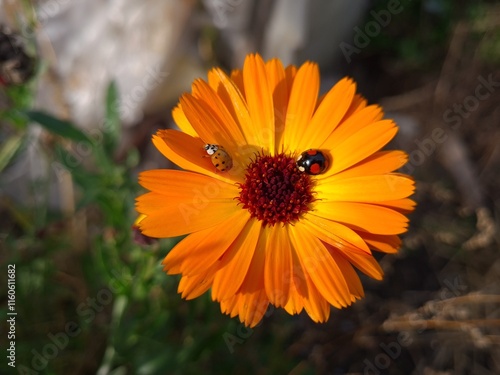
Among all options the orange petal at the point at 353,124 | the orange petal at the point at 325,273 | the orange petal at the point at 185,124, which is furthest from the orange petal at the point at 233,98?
the orange petal at the point at 325,273

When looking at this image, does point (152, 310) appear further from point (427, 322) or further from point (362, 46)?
point (362, 46)

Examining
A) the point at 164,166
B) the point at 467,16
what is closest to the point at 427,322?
the point at 164,166

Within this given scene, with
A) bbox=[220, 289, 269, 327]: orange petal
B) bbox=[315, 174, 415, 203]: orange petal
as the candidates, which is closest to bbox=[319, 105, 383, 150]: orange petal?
bbox=[315, 174, 415, 203]: orange petal

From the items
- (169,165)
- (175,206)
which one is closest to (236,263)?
(175,206)

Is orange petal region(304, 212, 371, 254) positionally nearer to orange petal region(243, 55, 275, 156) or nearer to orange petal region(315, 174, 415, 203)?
orange petal region(315, 174, 415, 203)

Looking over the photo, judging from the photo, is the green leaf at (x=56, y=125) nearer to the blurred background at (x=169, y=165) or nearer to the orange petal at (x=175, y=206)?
the blurred background at (x=169, y=165)

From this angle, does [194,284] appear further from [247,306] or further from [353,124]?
[353,124]
